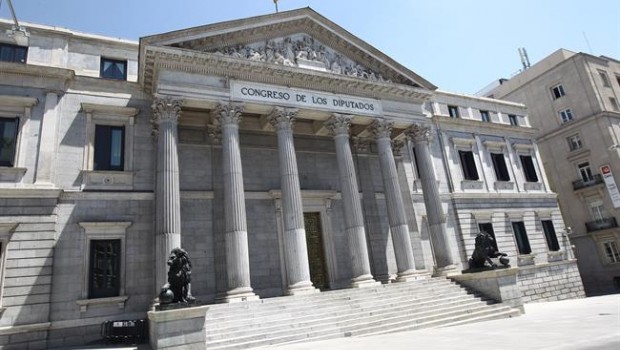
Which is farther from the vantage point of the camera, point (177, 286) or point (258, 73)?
point (258, 73)

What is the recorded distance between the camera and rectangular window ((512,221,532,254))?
93.9 ft

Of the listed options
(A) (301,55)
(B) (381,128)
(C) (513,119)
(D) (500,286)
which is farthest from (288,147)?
(C) (513,119)

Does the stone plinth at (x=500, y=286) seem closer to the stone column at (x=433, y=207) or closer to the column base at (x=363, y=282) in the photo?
the stone column at (x=433, y=207)

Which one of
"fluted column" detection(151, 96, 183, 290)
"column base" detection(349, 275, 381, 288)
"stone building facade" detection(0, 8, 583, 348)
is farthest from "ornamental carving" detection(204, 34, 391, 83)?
"column base" detection(349, 275, 381, 288)

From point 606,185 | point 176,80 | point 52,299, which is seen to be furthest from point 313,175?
point 606,185

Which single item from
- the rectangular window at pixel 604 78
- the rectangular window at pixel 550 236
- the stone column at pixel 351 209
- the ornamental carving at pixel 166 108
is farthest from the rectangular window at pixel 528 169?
the ornamental carving at pixel 166 108

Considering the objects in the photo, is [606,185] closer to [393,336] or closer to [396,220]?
[396,220]

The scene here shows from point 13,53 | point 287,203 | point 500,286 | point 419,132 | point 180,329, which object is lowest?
point 500,286

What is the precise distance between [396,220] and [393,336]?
8.32 meters

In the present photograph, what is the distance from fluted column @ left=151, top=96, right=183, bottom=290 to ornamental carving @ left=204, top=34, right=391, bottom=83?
3657 mm

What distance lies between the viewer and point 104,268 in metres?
17.1

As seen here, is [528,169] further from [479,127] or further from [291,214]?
[291,214]

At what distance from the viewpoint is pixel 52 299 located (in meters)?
15.8

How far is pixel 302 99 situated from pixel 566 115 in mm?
30779
